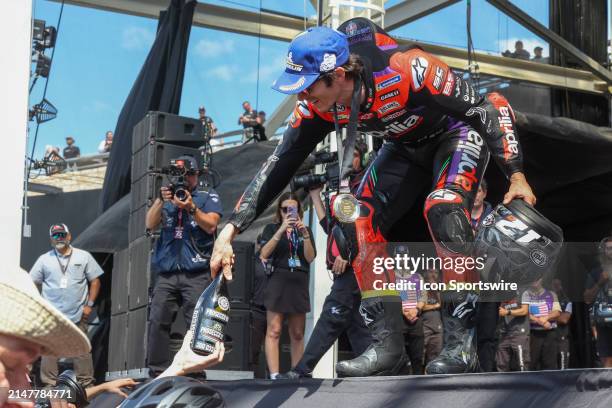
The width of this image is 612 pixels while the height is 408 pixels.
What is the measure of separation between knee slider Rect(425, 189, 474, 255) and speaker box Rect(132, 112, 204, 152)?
4.16 metres

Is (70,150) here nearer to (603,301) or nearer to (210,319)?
(603,301)

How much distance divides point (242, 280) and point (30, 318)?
601 centimetres

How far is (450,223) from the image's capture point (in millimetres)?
3887

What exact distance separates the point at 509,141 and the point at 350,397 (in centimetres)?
122

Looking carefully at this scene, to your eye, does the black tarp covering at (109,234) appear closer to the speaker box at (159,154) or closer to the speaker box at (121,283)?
the speaker box at (121,283)

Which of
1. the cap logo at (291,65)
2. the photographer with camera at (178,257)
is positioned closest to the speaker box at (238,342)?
the photographer with camera at (178,257)

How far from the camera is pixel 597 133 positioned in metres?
7.67

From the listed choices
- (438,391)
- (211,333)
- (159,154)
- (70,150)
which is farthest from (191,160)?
(70,150)

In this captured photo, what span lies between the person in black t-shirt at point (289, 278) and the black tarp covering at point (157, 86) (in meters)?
3.79

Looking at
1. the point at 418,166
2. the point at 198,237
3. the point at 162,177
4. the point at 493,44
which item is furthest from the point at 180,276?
the point at 493,44

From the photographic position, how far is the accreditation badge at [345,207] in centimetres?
383

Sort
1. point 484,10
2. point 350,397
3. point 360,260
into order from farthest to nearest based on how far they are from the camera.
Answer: point 484,10, point 360,260, point 350,397

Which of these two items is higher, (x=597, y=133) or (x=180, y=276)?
(x=597, y=133)

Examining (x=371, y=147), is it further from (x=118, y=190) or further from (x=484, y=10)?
(x=118, y=190)
